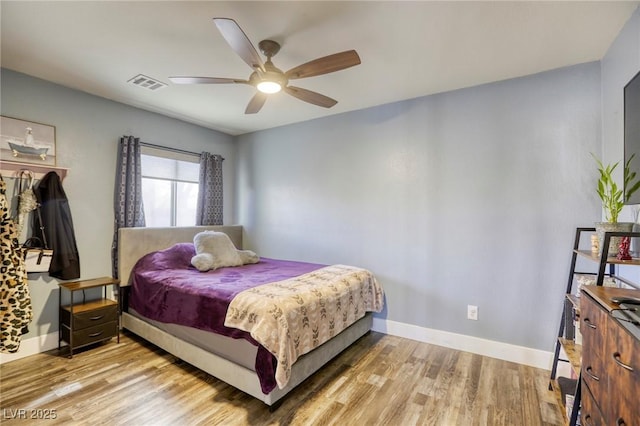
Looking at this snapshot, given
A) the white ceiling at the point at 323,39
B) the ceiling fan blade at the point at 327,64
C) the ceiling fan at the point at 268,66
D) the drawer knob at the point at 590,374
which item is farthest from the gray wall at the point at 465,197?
the ceiling fan blade at the point at 327,64

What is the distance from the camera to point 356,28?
2.00m

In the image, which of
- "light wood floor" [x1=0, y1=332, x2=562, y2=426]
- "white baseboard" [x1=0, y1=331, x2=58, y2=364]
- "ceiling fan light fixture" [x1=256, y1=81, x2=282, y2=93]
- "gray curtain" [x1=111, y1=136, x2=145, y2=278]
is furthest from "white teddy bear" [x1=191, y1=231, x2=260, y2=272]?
"ceiling fan light fixture" [x1=256, y1=81, x2=282, y2=93]

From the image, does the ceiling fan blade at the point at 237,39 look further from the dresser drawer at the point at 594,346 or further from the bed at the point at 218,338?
the dresser drawer at the point at 594,346

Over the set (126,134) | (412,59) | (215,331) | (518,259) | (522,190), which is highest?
(412,59)

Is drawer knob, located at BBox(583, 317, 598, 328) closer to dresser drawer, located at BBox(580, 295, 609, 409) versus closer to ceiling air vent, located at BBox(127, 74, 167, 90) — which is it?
dresser drawer, located at BBox(580, 295, 609, 409)

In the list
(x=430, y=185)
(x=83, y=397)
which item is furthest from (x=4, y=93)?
(x=430, y=185)

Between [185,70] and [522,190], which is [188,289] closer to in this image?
[185,70]

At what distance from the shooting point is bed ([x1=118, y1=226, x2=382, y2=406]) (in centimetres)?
201

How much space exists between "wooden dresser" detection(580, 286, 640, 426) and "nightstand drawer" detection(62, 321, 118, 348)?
3.64 metres

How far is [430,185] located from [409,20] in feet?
5.36

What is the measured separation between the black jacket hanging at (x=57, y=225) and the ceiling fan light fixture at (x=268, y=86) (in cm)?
225

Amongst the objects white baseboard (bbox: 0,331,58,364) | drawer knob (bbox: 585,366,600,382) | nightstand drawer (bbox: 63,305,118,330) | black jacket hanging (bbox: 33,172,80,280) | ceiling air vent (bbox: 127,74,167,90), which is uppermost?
ceiling air vent (bbox: 127,74,167,90)

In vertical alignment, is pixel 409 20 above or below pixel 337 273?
above

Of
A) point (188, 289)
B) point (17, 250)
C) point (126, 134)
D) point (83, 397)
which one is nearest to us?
point (83, 397)
